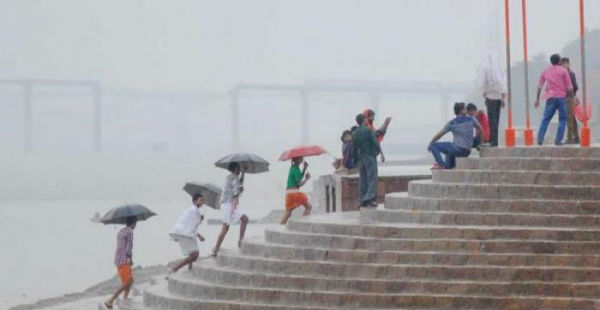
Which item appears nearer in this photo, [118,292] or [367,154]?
[367,154]

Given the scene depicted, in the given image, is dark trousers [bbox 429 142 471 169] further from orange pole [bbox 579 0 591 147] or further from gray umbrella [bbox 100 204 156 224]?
gray umbrella [bbox 100 204 156 224]

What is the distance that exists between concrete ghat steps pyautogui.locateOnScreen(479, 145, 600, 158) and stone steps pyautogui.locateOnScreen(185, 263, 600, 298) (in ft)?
6.49

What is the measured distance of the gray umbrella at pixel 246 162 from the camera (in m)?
16.9

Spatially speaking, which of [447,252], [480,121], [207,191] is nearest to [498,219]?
[447,252]

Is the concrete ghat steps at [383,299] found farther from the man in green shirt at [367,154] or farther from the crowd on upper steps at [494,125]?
the crowd on upper steps at [494,125]

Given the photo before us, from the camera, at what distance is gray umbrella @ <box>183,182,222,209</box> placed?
16.9m

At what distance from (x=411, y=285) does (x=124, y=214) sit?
3.75 meters

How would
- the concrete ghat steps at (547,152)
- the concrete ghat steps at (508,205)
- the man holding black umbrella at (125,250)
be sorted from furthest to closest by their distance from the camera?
the man holding black umbrella at (125,250) → the concrete ghat steps at (547,152) → the concrete ghat steps at (508,205)

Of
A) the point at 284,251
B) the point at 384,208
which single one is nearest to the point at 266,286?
the point at 284,251

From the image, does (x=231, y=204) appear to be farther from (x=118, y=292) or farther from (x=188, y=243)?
(x=118, y=292)

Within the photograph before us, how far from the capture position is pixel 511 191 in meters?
14.5

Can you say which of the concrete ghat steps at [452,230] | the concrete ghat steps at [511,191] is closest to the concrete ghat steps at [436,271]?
the concrete ghat steps at [452,230]

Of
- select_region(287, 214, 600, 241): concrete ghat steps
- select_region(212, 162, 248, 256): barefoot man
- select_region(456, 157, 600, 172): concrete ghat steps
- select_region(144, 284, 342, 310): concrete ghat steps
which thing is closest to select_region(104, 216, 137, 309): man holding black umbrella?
select_region(144, 284, 342, 310): concrete ghat steps

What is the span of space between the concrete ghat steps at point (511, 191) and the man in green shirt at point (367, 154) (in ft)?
2.55
